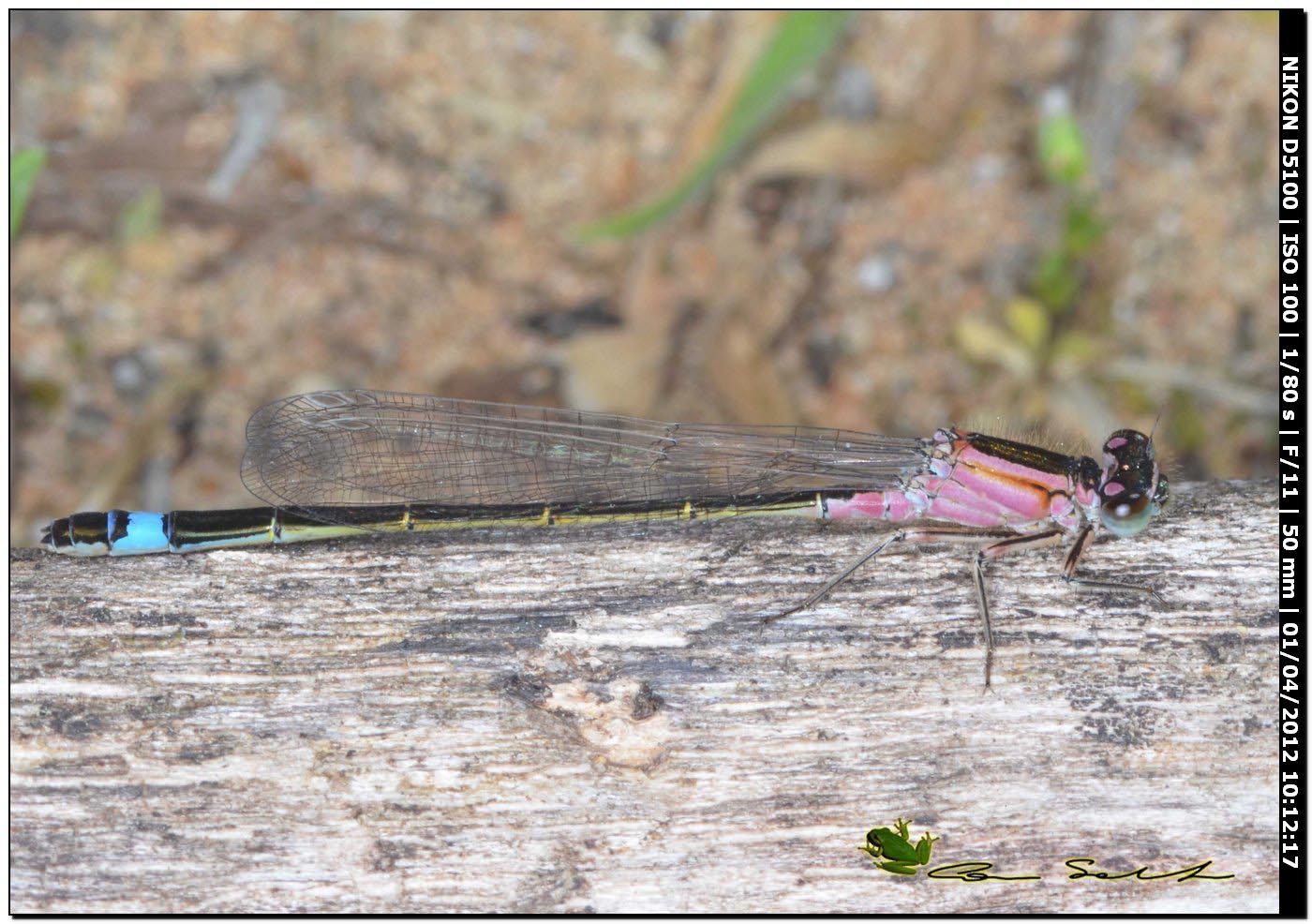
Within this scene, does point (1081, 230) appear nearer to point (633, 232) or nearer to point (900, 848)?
point (633, 232)

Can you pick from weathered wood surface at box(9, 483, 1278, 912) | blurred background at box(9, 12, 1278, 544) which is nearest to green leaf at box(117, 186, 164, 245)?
blurred background at box(9, 12, 1278, 544)

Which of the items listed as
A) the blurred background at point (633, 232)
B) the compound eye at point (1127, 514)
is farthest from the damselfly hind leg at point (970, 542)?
the blurred background at point (633, 232)

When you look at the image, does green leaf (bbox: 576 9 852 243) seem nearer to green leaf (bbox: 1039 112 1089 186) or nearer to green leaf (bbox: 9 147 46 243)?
green leaf (bbox: 1039 112 1089 186)

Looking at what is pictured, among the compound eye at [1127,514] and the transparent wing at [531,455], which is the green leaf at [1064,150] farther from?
the compound eye at [1127,514]

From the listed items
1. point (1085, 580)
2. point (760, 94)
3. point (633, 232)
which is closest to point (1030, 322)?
point (760, 94)

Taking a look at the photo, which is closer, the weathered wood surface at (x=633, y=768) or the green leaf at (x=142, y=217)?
the weathered wood surface at (x=633, y=768)

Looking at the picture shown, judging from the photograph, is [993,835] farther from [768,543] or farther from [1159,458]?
[1159,458]

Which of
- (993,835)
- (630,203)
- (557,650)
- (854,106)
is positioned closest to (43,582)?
(557,650)
